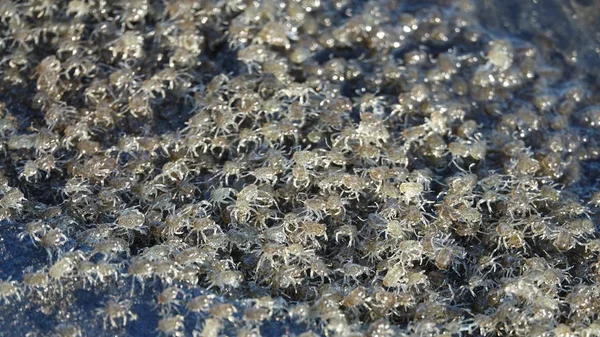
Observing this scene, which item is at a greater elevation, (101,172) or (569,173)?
(101,172)

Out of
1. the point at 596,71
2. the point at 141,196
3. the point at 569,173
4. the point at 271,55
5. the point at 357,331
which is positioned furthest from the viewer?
the point at 596,71

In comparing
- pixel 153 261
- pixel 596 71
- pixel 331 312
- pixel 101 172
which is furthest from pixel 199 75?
pixel 596 71

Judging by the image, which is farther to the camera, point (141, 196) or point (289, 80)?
point (289, 80)

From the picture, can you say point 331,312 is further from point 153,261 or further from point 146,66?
point 146,66

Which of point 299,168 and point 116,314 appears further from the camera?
point 299,168

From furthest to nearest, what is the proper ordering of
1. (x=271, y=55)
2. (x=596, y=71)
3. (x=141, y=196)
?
(x=596, y=71), (x=271, y=55), (x=141, y=196)

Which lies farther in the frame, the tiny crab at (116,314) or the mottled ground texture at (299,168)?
the mottled ground texture at (299,168)

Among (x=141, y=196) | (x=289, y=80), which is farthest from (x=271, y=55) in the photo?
(x=141, y=196)

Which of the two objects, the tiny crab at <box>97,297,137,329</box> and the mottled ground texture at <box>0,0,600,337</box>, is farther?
the mottled ground texture at <box>0,0,600,337</box>
